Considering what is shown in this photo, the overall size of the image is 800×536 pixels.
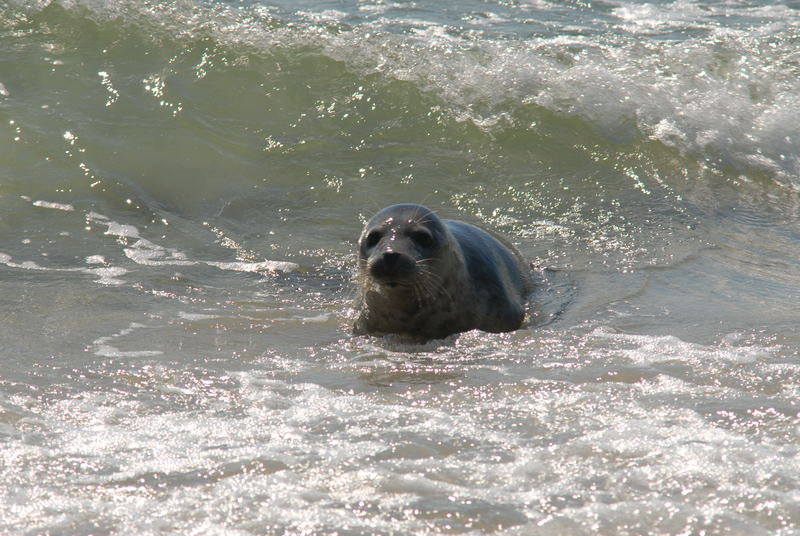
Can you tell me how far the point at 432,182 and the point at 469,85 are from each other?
1943 millimetres

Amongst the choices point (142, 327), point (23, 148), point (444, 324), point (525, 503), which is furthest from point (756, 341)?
point (23, 148)

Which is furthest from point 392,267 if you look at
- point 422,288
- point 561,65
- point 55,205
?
point 561,65

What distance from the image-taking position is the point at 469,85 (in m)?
10.9

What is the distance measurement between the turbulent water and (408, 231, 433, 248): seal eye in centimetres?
66

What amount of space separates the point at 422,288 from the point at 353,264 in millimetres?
1559

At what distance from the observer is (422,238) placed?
596 cm

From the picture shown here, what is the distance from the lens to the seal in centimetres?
584

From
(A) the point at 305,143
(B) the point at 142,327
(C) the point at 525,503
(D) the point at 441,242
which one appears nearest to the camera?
(C) the point at 525,503

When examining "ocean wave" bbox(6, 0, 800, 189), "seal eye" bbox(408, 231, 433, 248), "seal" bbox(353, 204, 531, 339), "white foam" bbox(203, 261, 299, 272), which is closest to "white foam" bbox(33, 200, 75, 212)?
"white foam" bbox(203, 261, 299, 272)

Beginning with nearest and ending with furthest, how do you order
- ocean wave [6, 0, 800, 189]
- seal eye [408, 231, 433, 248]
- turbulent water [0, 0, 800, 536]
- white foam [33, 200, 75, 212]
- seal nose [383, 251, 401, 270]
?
turbulent water [0, 0, 800, 536]
seal nose [383, 251, 401, 270]
seal eye [408, 231, 433, 248]
white foam [33, 200, 75, 212]
ocean wave [6, 0, 800, 189]

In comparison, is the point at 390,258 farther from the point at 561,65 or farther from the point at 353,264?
the point at 561,65

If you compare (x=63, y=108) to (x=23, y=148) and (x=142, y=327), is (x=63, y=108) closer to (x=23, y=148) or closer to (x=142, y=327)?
(x=23, y=148)

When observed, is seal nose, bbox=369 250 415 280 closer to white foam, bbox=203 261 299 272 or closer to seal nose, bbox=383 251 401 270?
seal nose, bbox=383 251 401 270

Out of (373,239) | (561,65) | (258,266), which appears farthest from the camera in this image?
(561,65)
